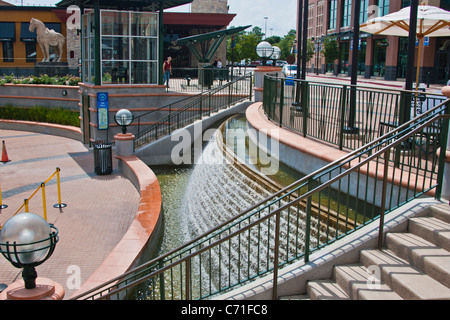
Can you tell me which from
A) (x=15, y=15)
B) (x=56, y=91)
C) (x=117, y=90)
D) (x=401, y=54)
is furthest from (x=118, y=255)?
(x=15, y=15)

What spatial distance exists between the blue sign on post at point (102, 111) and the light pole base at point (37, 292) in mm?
13526

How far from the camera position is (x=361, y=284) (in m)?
5.22

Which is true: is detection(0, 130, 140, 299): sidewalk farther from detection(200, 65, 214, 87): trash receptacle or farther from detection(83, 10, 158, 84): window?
detection(200, 65, 214, 87): trash receptacle

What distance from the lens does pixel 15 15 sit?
4762 centimetres

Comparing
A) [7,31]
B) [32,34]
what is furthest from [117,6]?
[7,31]

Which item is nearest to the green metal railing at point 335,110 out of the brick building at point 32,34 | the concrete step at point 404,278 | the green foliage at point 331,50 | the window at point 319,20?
the concrete step at point 404,278

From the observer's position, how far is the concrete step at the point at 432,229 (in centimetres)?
540

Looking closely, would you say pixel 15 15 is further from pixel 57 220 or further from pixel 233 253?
pixel 233 253

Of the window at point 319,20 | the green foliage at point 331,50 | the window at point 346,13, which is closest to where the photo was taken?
the green foliage at point 331,50

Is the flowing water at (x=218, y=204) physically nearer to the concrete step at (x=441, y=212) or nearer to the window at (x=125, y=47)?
the concrete step at (x=441, y=212)

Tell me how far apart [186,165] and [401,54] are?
3587 centimetres

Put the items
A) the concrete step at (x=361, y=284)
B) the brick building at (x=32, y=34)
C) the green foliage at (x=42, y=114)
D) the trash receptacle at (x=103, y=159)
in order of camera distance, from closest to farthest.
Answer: the concrete step at (x=361, y=284), the trash receptacle at (x=103, y=159), the green foliage at (x=42, y=114), the brick building at (x=32, y=34)

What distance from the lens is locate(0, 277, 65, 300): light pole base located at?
5184 mm

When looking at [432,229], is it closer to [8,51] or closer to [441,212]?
[441,212]
